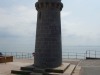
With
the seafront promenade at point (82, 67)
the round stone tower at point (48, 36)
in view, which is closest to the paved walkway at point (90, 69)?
the seafront promenade at point (82, 67)

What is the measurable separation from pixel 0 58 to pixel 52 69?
9.73 metres

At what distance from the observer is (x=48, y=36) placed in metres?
19.6

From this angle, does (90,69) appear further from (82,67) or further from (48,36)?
(48,36)

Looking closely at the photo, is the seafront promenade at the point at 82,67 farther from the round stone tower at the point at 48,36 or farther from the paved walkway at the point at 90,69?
the round stone tower at the point at 48,36

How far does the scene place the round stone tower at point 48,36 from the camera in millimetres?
19500

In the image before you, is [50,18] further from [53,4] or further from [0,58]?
[0,58]

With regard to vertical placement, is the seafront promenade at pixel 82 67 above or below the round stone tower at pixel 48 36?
below

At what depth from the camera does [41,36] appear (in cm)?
1969

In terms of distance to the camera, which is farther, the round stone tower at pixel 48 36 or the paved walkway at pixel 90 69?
the round stone tower at pixel 48 36

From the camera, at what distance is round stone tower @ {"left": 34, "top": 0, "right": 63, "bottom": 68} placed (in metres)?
19.5

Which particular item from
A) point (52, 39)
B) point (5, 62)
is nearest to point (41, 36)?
point (52, 39)

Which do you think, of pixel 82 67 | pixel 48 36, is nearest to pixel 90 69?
pixel 82 67

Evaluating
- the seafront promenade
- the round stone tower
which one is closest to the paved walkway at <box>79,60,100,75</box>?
the seafront promenade

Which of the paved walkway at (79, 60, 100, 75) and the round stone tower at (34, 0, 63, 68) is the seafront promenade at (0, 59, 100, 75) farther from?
the round stone tower at (34, 0, 63, 68)
